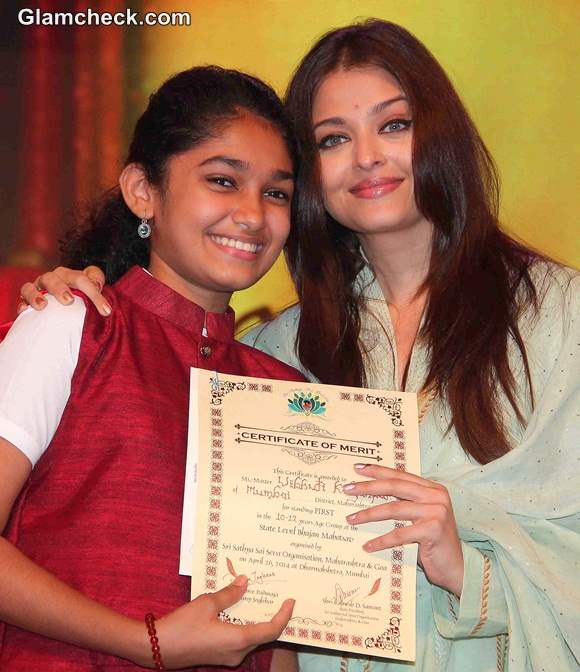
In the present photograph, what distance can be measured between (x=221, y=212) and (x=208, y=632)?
2.23ft

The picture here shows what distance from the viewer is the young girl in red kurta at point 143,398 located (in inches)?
60.6

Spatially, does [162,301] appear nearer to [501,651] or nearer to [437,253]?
[437,253]

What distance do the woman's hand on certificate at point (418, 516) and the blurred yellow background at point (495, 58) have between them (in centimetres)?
113

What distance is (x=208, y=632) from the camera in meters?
1.53

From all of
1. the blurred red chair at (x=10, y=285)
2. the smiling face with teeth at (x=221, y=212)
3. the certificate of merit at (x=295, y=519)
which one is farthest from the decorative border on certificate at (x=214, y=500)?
the blurred red chair at (x=10, y=285)

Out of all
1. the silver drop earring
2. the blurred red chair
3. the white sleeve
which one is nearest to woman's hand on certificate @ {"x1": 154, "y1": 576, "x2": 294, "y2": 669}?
the white sleeve

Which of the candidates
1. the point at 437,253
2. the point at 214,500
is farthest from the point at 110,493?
the point at 437,253

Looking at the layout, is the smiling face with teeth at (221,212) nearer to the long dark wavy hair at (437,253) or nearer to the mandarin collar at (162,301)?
the mandarin collar at (162,301)

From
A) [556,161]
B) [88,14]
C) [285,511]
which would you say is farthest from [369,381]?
[88,14]

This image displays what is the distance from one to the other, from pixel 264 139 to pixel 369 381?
0.51m

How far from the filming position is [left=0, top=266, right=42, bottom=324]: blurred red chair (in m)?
2.68

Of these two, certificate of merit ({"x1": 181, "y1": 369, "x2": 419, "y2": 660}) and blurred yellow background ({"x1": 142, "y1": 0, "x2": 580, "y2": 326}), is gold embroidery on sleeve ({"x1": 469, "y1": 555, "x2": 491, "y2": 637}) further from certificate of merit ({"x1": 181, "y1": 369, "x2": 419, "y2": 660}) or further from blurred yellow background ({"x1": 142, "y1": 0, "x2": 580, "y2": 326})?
blurred yellow background ({"x1": 142, "y1": 0, "x2": 580, "y2": 326})

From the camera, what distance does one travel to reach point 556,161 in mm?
2678

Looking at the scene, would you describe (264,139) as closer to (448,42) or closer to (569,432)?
(569,432)
